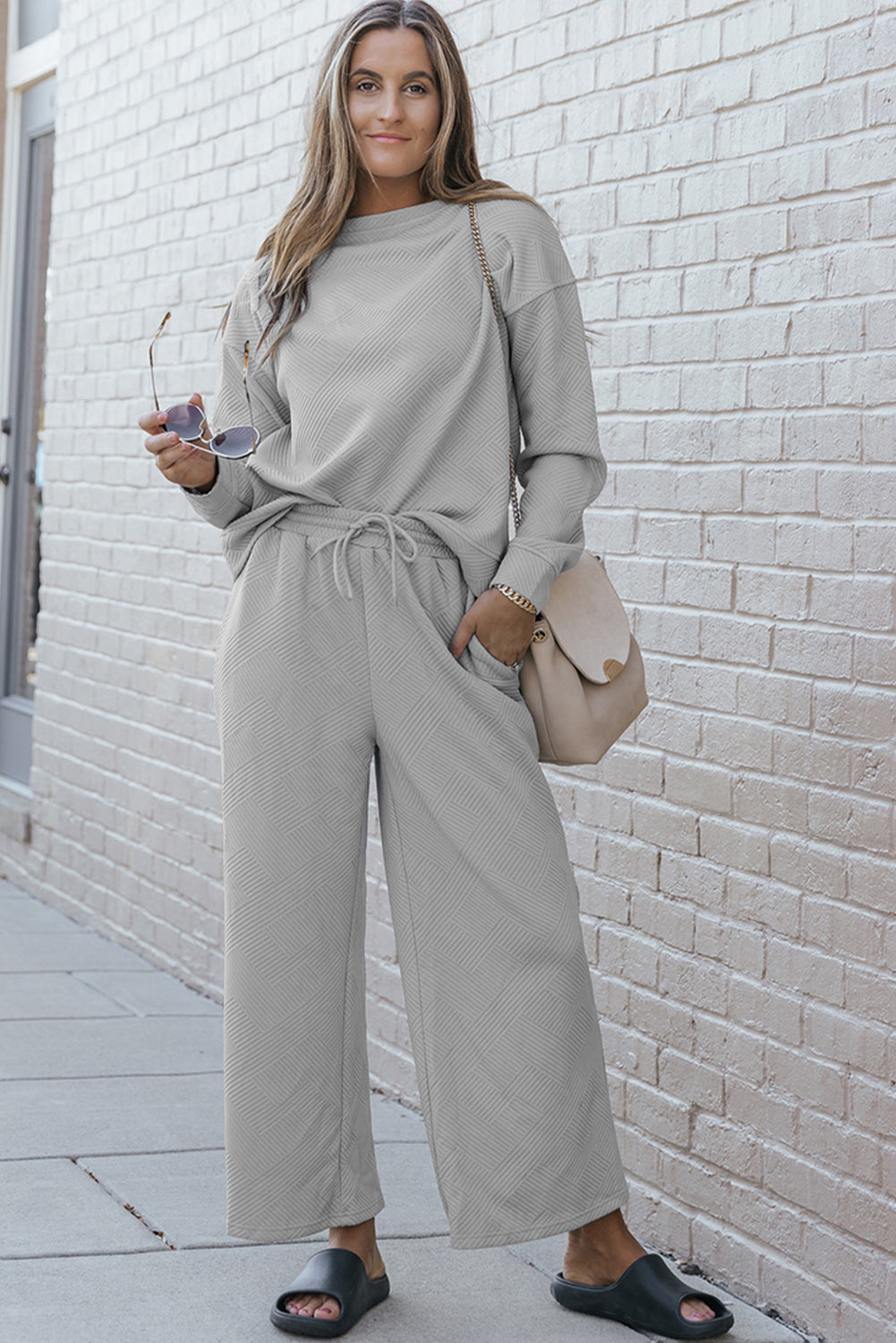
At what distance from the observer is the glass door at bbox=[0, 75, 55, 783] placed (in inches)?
258

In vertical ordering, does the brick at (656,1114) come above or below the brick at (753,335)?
below

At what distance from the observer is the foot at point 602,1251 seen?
104 inches

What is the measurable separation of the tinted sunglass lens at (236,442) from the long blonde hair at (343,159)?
233mm

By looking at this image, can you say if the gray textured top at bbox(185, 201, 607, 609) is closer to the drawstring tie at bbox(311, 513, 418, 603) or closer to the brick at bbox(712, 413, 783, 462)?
the drawstring tie at bbox(311, 513, 418, 603)

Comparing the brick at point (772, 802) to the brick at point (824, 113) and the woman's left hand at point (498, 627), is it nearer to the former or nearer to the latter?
the woman's left hand at point (498, 627)

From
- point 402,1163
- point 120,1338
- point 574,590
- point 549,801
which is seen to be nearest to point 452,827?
point 549,801

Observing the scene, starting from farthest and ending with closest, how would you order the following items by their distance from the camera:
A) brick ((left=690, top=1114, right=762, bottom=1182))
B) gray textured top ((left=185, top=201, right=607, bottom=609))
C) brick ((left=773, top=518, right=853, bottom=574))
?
1. brick ((left=690, top=1114, right=762, bottom=1182))
2. brick ((left=773, top=518, right=853, bottom=574))
3. gray textured top ((left=185, top=201, right=607, bottom=609))

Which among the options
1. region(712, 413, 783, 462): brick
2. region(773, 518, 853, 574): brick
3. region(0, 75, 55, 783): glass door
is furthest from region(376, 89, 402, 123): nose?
region(0, 75, 55, 783): glass door

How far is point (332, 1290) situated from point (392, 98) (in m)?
1.70

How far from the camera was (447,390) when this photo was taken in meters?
2.50

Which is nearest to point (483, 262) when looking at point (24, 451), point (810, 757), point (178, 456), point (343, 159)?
point (343, 159)

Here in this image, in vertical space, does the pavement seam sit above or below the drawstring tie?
below

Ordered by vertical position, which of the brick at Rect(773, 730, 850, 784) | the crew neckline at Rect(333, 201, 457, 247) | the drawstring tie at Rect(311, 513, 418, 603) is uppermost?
the crew neckline at Rect(333, 201, 457, 247)

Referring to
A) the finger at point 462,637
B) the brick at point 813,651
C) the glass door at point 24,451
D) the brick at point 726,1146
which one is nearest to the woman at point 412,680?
the finger at point 462,637
